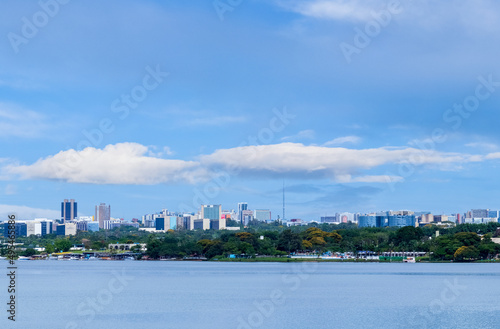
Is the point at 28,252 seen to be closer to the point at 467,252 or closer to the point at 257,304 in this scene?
the point at 467,252

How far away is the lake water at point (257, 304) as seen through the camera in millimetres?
33656

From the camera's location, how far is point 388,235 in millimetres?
116938

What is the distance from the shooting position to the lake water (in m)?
33.7

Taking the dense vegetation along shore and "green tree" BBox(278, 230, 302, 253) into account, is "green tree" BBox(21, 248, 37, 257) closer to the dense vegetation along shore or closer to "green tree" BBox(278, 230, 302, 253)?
the dense vegetation along shore

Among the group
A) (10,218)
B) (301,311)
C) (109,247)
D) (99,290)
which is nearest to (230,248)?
(109,247)

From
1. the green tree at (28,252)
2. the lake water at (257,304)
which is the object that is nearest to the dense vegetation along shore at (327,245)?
the green tree at (28,252)

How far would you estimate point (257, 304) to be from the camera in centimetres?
4128

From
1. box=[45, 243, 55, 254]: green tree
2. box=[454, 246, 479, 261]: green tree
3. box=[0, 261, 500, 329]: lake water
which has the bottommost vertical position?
box=[0, 261, 500, 329]: lake water

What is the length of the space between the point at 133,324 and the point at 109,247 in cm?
11381

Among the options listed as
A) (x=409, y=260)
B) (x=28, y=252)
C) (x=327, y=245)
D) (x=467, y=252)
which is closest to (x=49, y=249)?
(x=28, y=252)


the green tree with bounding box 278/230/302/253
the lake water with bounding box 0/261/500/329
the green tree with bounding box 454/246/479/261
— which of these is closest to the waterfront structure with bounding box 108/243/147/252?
the green tree with bounding box 278/230/302/253

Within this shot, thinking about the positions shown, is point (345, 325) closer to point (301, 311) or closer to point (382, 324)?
point (382, 324)

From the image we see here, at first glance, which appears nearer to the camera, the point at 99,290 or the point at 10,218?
the point at 10,218

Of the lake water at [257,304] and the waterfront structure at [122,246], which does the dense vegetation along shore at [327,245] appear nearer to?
the waterfront structure at [122,246]
